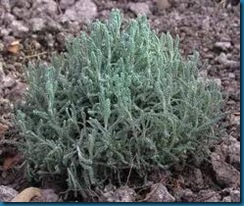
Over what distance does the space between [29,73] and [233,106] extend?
2.39 feet

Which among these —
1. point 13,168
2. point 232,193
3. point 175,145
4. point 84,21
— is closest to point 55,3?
point 84,21

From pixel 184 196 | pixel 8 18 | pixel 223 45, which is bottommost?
pixel 184 196

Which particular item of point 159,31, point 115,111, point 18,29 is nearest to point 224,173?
point 115,111

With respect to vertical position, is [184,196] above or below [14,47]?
below

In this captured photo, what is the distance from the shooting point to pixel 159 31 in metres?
2.81

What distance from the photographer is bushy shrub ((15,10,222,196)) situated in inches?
73.2

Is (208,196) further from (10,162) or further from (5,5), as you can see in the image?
(5,5)

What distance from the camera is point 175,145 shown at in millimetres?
1922

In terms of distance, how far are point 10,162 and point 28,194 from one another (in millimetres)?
306

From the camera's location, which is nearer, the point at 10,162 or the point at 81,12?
the point at 10,162

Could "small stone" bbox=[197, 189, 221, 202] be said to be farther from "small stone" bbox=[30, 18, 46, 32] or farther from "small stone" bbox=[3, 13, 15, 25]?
"small stone" bbox=[3, 13, 15, 25]

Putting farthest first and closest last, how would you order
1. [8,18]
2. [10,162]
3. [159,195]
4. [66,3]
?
[66,3] < [8,18] < [10,162] < [159,195]

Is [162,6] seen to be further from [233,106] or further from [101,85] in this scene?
[101,85]

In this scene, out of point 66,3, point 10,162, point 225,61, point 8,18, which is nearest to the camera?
point 10,162
